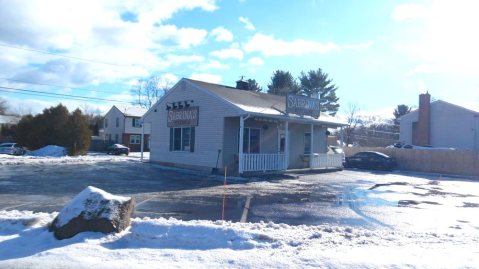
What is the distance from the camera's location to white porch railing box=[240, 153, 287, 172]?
2236 cm

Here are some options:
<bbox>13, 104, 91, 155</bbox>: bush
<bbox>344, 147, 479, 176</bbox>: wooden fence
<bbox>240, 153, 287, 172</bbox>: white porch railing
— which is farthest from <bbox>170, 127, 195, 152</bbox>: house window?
<bbox>344, 147, 479, 176</bbox>: wooden fence

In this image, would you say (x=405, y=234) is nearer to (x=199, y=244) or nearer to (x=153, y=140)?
(x=199, y=244)

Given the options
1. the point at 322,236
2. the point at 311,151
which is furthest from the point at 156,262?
the point at 311,151

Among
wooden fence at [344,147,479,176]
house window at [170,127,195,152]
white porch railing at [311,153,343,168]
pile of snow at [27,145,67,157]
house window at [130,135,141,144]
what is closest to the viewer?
house window at [170,127,195,152]

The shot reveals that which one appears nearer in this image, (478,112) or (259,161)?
(259,161)

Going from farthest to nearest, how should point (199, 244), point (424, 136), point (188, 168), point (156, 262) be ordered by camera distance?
point (424, 136), point (188, 168), point (199, 244), point (156, 262)

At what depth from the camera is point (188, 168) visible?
25172 millimetres

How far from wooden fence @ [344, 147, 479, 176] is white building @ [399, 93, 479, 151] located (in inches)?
406

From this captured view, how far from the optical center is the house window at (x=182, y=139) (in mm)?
25323

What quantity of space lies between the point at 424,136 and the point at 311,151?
2309 centimetres

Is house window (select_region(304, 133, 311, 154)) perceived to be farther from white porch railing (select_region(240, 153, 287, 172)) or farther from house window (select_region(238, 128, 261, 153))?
house window (select_region(238, 128, 261, 153))

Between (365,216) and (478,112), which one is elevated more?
(478,112)

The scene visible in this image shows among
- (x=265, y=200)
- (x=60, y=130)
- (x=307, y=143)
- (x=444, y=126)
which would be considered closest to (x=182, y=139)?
(x=307, y=143)

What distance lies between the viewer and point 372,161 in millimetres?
33875
